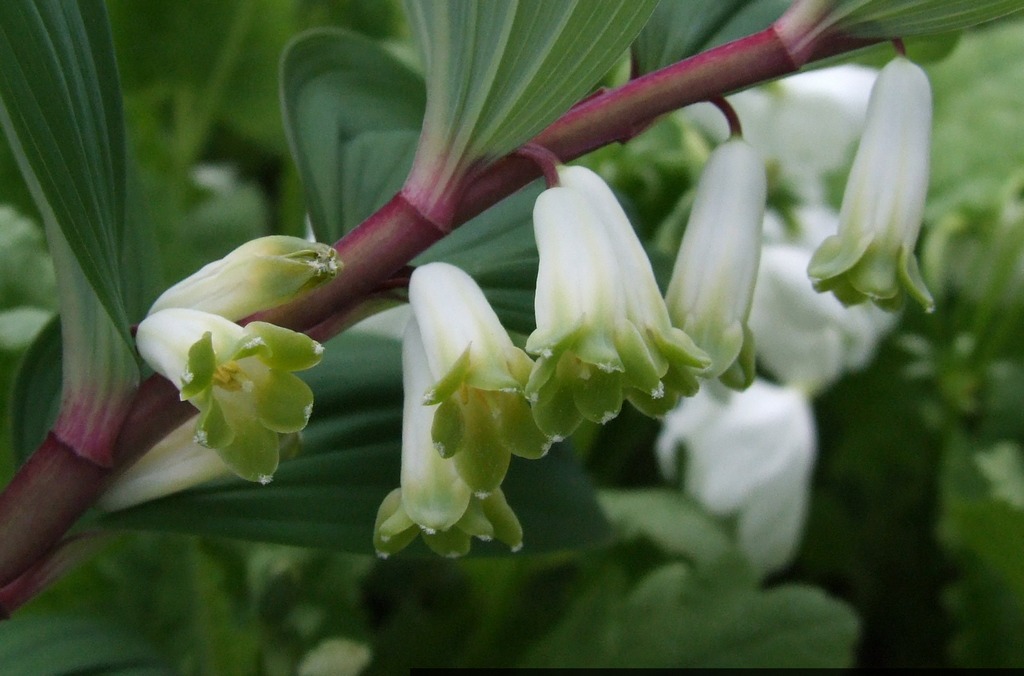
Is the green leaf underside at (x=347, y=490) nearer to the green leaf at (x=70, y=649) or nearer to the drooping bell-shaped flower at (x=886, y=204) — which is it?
the green leaf at (x=70, y=649)

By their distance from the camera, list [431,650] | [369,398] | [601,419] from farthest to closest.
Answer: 1. [431,650]
2. [369,398]
3. [601,419]

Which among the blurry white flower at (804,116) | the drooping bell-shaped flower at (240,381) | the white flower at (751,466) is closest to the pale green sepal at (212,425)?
the drooping bell-shaped flower at (240,381)

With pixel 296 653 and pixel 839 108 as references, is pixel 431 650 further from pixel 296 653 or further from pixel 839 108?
pixel 839 108

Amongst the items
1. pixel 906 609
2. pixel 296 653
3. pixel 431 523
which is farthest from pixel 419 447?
pixel 906 609

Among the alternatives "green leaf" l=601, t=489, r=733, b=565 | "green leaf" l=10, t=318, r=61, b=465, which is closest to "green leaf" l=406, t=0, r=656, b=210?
"green leaf" l=10, t=318, r=61, b=465

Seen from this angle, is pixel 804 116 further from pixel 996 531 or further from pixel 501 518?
pixel 501 518

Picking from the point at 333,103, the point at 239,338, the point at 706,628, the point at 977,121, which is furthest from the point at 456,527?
the point at 977,121

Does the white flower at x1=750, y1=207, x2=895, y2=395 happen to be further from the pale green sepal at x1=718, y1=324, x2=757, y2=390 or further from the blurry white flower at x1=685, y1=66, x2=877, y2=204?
the pale green sepal at x1=718, y1=324, x2=757, y2=390
